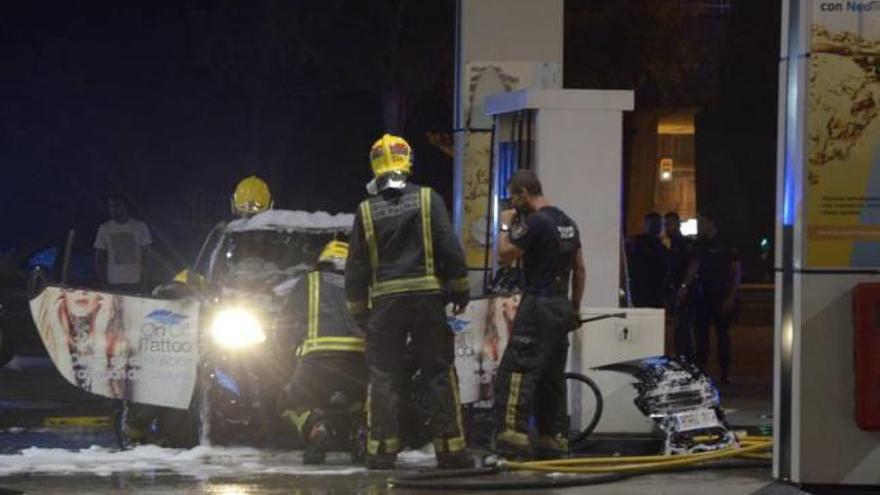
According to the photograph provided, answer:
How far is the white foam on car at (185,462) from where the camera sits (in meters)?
10.1

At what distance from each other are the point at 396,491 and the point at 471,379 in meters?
2.28

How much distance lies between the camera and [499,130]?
42.1ft

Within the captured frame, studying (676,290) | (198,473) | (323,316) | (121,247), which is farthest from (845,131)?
(121,247)

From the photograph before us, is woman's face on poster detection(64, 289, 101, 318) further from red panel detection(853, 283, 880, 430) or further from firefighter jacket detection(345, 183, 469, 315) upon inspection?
red panel detection(853, 283, 880, 430)

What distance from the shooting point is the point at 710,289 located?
16.7 m

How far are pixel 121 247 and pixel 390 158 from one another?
7.50 meters

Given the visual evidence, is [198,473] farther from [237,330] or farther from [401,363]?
[401,363]

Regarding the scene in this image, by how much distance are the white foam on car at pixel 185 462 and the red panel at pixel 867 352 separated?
308 cm

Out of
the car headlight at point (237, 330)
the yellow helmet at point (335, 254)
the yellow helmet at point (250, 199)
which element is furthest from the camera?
the yellow helmet at point (250, 199)

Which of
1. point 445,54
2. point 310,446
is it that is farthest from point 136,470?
point 445,54

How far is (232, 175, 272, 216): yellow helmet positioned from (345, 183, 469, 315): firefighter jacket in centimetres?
347

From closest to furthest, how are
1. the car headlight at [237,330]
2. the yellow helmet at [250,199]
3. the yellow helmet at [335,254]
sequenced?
1. the yellow helmet at [335,254]
2. the car headlight at [237,330]
3. the yellow helmet at [250,199]

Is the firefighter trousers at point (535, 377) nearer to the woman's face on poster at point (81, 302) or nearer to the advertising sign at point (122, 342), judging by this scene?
the advertising sign at point (122, 342)

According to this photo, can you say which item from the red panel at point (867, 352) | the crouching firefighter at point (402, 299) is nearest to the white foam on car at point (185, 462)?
the crouching firefighter at point (402, 299)
